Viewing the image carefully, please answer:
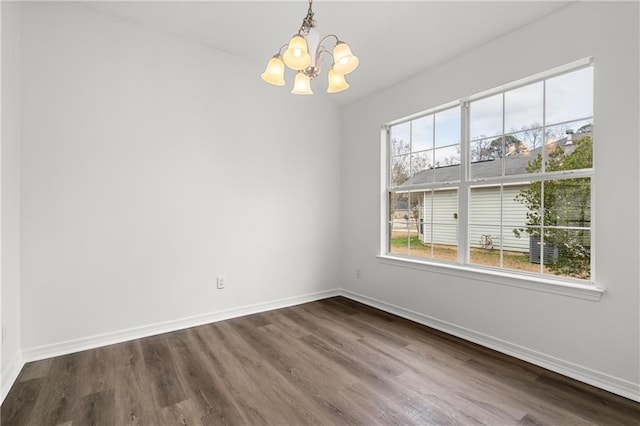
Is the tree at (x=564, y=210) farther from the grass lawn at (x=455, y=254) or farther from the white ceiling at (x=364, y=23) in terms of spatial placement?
the white ceiling at (x=364, y=23)

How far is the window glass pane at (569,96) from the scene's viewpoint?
2205mm

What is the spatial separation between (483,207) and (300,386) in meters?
2.22

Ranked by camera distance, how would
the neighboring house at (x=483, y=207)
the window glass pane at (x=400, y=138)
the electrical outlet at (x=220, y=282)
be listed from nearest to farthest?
the neighboring house at (x=483, y=207) < the electrical outlet at (x=220, y=282) < the window glass pane at (x=400, y=138)

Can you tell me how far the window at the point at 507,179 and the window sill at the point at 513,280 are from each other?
4.1 inches

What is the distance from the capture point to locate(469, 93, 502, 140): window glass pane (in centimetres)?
271

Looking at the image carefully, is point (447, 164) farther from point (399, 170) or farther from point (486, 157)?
point (399, 170)

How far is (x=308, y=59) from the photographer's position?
1668mm

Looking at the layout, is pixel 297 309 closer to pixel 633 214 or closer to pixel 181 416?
pixel 181 416

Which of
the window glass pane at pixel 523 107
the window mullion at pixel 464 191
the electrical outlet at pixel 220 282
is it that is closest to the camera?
the window glass pane at pixel 523 107

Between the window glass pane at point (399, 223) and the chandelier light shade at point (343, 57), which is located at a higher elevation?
the chandelier light shade at point (343, 57)

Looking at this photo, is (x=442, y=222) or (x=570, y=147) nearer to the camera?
(x=570, y=147)

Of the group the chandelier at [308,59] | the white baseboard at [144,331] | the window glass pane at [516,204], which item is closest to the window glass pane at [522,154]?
the window glass pane at [516,204]

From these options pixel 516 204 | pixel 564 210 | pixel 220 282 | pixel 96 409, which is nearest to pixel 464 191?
pixel 516 204

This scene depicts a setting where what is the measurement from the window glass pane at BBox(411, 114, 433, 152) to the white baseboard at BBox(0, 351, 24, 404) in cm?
396
